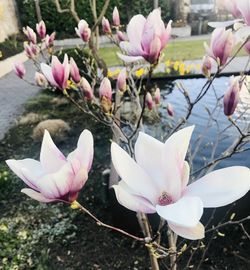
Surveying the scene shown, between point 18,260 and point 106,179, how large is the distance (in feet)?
3.34

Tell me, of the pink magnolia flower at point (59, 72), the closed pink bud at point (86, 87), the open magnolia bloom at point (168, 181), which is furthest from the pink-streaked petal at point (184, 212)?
the closed pink bud at point (86, 87)

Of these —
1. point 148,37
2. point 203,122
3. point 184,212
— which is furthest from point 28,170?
point 203,122

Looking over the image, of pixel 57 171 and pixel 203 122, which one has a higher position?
pixel 57 171

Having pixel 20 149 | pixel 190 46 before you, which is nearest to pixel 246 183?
pixel 20 149

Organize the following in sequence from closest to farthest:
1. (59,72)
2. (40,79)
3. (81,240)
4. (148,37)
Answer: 1. (148,37)
2. (59,72)
3. (40,79)
4. (81,240)

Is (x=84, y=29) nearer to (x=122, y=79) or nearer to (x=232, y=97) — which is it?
(x=122, y=79)

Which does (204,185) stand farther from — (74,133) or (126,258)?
(74,133)

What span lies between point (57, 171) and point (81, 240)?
204cm

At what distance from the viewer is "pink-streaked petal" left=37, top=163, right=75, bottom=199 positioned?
1.95ft

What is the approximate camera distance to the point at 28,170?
0.64 meters

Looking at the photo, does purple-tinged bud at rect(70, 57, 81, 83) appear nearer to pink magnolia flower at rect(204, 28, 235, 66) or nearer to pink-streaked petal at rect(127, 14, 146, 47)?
pink-streaked petal at rect(127, 14, 146, 47)

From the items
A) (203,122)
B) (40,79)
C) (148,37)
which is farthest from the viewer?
(203,122)

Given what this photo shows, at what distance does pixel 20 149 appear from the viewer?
4188mm

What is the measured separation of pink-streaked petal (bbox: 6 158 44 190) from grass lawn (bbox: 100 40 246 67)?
7483mm
